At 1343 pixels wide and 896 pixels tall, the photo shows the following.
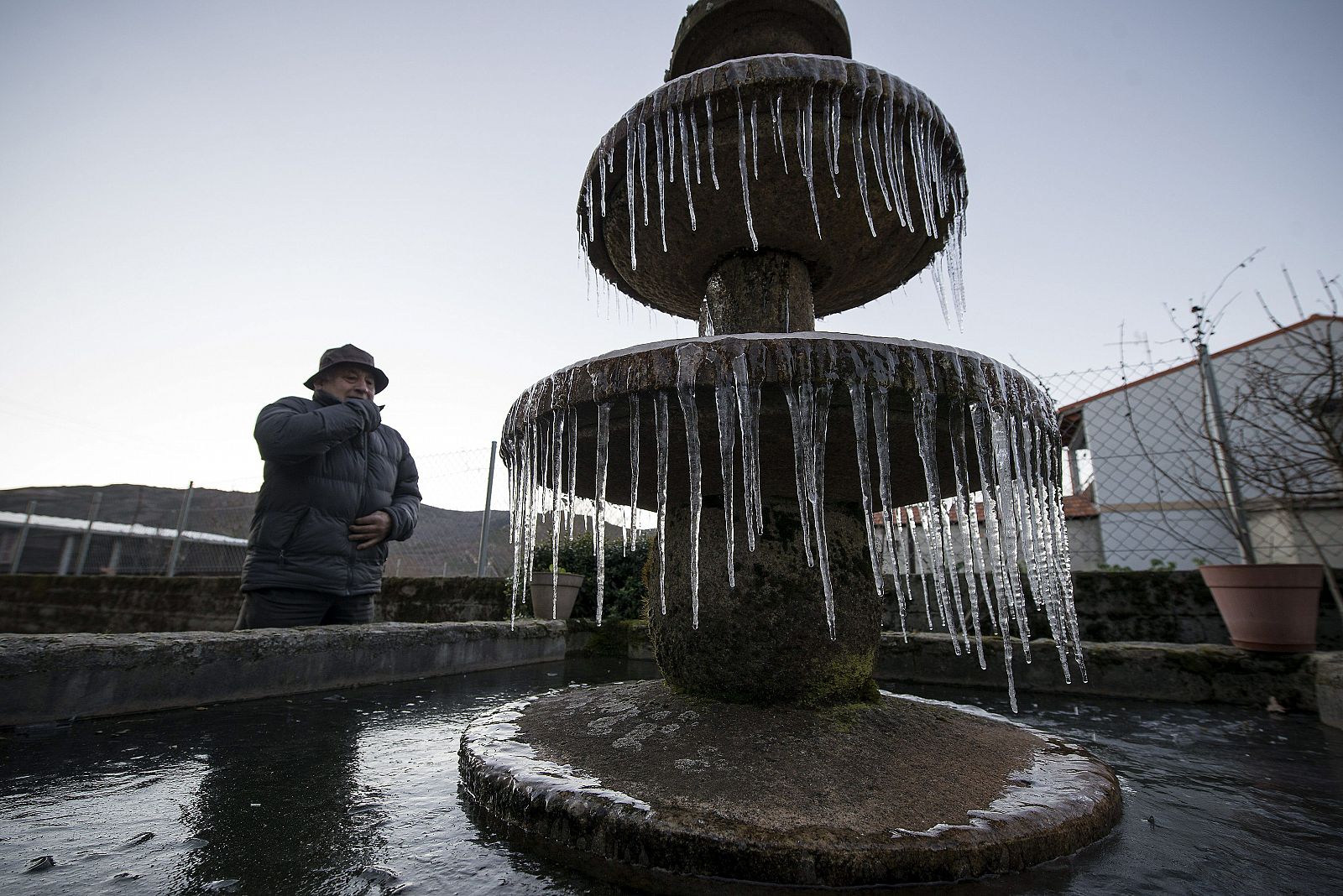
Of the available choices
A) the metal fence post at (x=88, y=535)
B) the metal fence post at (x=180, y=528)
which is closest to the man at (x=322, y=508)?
the metal fence post at (x=180, y=528)

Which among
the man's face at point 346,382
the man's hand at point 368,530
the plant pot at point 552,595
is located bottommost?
the plant pot at point 552,595

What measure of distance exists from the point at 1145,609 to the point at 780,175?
4.22m

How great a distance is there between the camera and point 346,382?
11.5 feet

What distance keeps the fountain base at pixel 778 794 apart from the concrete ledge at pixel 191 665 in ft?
4.56

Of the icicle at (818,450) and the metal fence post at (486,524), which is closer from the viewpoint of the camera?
the icicle at (818,450)

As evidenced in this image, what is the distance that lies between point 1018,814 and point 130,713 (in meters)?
3.13

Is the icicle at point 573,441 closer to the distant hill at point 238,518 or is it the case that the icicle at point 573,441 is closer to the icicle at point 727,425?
the icicle at point 727,425

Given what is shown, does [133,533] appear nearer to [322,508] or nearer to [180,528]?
[180,528]

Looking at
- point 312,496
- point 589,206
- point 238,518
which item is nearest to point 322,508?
point 312,496

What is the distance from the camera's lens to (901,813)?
136 cm

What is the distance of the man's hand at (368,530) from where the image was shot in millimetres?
3299

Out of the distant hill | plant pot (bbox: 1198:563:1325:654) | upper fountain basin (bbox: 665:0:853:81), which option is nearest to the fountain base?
plant pot (bbox: 1198:563:1325:654)

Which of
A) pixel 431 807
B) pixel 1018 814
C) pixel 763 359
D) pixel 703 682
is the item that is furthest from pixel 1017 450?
pixel 431 807

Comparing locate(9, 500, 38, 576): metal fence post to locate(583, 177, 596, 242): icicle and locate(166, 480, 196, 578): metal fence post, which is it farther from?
locate(583, 177, 596, 242): icicle
